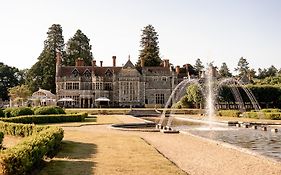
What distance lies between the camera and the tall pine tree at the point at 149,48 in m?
87.6

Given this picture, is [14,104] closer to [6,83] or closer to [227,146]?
[6,83]

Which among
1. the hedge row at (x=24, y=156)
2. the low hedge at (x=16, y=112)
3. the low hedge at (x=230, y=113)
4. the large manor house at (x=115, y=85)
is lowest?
the hedge row at (x=24, y=156)

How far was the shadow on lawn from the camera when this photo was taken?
1014 centimetres

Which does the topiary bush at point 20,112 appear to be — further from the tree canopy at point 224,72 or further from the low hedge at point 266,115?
the tree canopy at point 224,72

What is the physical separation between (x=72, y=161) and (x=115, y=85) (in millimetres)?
57308

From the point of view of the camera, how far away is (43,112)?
3588 cm

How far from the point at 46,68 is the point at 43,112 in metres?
40.3

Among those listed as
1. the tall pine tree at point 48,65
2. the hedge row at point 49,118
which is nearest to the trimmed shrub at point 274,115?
the hedge row at point 49,118

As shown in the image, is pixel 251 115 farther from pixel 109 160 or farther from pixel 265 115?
pixel 109 160

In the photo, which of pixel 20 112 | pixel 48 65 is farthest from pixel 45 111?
pixel 48 65

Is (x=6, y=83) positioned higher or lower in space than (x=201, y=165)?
higher

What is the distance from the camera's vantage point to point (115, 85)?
226ft

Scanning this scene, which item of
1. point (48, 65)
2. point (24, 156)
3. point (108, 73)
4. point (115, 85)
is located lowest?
point (24, 156)

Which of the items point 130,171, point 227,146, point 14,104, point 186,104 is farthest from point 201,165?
point 14,104
